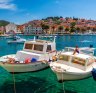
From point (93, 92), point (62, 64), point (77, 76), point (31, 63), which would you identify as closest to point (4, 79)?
point (31, 63)

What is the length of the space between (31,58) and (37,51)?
135 cm

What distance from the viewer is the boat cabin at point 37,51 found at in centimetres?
2670

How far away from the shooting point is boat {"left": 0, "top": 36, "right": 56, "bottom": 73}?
973 inches

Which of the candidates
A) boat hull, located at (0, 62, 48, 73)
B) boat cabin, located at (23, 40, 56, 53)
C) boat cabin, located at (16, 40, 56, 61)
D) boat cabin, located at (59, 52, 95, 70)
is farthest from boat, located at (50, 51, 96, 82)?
boat cabin, located at (23, 40, 56, 53)

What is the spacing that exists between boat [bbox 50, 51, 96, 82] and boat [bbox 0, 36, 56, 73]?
8.42 ft

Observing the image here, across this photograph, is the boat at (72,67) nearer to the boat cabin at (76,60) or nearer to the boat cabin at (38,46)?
the boat cabin at (76,60)

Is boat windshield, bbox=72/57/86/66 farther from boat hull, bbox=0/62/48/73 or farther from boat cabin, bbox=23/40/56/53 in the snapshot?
boat cabin, bbox=23/40/56/53

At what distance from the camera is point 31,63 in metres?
25.1

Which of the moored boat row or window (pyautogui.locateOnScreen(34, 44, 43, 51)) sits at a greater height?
window (pyautogui.locateOnScreen(34, 44, 43, 51))

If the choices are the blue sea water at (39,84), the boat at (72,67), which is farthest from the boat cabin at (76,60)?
the blue sea water at (39,84)

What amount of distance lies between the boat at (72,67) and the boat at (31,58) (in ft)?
8.42

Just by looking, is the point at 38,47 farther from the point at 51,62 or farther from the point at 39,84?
the point at 39,84

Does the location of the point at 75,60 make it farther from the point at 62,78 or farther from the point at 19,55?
the point at 19,55

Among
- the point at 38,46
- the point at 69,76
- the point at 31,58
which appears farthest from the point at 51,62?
the point at 69,76
